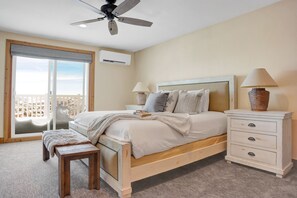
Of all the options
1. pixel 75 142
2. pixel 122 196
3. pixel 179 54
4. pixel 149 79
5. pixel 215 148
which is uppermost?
pixel 179 54

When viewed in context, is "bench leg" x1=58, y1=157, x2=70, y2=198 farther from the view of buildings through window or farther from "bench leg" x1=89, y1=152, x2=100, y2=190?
the view of buildings through window

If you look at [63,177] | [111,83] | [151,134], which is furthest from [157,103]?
[111,83]

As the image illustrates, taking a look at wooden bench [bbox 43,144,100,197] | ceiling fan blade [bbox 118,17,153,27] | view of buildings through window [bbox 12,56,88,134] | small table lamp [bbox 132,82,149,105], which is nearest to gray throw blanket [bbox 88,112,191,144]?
wooden bench [bbox 43,144,100,197]

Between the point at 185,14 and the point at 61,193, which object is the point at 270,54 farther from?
the point at 61,193

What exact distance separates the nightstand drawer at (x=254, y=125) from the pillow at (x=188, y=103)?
24.4 inches

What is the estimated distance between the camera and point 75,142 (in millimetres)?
2109

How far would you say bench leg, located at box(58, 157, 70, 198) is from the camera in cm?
172

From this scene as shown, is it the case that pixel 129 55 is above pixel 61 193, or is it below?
above

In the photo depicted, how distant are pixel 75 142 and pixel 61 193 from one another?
0.55m

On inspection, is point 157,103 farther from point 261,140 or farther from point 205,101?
point 261,140

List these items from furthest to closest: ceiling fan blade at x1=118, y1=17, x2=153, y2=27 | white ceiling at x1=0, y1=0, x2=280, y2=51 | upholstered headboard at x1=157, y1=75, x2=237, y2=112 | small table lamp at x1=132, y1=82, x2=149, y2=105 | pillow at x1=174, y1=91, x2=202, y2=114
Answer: small table lamp at x1=132, y1=82, x2=149, y2=105
upholstered headboard at x1=157, y1=75, x2=237, y2=112
pillow at x1=174, y1=91, x2=202, y2=114
white ceiling at x1=0, y1=0, x2=280, y2=51
ceiling fan blade at x1=118, y1=17, x2=153, y2=27

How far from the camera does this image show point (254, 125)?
243cm

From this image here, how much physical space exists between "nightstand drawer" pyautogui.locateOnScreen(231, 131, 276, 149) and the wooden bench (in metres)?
1.93

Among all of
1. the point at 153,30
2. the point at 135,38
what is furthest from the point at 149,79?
the point at 153,30
